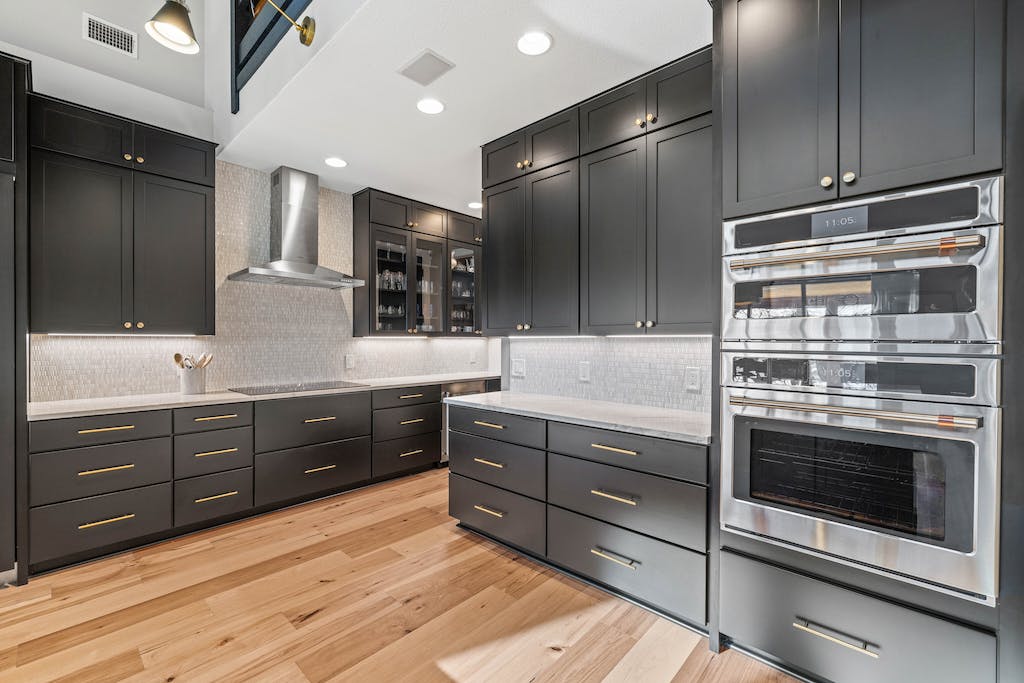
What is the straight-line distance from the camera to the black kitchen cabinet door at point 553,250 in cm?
279

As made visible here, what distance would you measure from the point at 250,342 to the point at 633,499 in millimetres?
3206

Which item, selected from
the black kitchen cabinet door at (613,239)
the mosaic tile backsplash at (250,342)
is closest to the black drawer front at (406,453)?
the mosaic tile backsplash at (250,342)

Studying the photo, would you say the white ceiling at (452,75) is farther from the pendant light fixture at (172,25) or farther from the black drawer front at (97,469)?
the black drawer front at (97,469)

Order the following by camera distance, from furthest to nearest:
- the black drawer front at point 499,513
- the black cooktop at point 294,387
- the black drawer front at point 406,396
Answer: the black drawer front at point 406,396, the black cooktop at point 294,387, the black drawer front at point 499,513

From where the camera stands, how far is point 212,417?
3.10 m

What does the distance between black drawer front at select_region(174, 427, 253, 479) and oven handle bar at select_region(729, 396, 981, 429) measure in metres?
3.04

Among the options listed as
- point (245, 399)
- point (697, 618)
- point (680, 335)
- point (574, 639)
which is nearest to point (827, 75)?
point (680, 335)

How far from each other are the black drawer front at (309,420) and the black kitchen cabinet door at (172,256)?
2.48ft

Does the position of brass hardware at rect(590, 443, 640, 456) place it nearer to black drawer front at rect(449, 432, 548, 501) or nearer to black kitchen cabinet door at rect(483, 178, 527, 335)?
black drawer front at rect(449, 432, 548, 501)

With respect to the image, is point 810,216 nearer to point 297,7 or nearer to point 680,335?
point 680,335

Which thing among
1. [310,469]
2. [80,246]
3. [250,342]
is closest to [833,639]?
[310,469]

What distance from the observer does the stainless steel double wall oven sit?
1.38 metres

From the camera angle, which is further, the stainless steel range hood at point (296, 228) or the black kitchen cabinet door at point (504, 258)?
the stainless steel range hood at point (296, 228)

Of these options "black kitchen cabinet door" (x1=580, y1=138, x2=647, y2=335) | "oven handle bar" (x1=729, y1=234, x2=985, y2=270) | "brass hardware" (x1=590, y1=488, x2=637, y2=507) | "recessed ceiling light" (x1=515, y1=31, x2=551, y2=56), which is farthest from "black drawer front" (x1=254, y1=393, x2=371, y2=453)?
"oven handle bar" (x1=729, y1=234, x2=985, y2=270)
